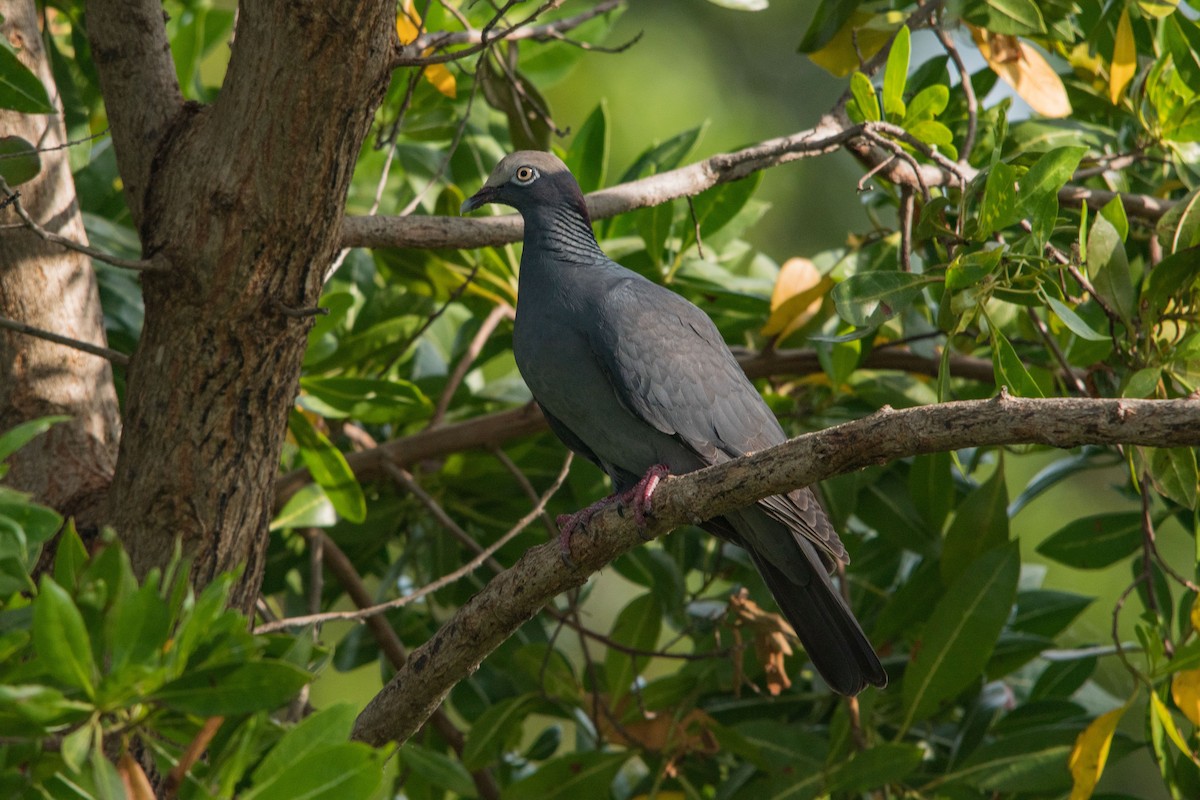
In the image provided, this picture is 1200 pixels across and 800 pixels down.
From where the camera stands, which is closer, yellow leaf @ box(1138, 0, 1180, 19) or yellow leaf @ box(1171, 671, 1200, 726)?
yellow leaf @ box(1171, 671, 1200, 726)

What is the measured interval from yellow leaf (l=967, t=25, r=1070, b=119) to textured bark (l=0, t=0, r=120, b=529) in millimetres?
2843

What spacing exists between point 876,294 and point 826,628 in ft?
3.64

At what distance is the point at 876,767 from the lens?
133 inches

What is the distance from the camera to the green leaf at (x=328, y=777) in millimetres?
1674

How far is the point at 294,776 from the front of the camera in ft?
5.53

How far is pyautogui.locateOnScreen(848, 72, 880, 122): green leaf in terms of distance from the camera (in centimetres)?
314

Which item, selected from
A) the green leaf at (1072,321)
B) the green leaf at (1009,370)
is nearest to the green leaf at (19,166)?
the green leaf at (1009,370)

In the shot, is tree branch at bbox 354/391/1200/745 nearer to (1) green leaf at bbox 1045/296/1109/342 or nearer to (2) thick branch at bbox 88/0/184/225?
(1) green leaf at bbox 1045/296/1109/342

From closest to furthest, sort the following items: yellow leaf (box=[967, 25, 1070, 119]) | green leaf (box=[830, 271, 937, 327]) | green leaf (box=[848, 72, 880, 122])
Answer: green leaf (box=[830, 271, 937, 327]) < green leaf (box=[848, 72, 880, 122]) < yellow leaf (box=[967, 25, 1070, 119])

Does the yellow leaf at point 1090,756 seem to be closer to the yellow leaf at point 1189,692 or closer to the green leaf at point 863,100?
the yellow leaf at point 1189,692

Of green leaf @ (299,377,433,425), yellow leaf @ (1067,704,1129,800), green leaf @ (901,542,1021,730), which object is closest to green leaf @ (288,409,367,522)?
green leaf @ (299,377,433,425)

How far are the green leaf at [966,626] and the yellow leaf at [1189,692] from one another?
508mm

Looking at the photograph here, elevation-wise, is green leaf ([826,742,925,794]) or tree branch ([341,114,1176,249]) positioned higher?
tree branch ([341,114,1176,249])

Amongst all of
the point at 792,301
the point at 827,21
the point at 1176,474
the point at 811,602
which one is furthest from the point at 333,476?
the point at 1176,474
